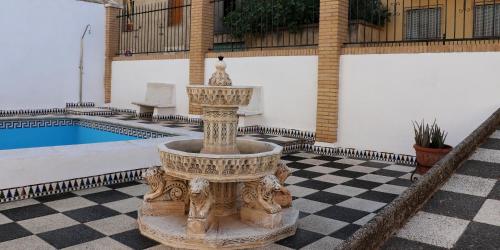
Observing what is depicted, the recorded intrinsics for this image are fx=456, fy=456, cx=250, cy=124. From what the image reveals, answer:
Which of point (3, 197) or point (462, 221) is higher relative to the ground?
point (462, 221)

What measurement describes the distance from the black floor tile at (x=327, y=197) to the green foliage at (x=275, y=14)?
6.94 metres

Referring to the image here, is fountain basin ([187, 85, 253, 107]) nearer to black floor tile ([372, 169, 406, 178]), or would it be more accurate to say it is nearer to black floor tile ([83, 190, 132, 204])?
black floor tile ([83, 190, 132, 204])

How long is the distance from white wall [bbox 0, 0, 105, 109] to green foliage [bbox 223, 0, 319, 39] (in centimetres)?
379

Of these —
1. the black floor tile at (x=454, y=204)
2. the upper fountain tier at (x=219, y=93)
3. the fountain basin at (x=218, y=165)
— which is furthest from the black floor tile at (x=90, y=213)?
the black floor tile at (x=454, y=204)

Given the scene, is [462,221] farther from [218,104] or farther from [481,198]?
[218,104]

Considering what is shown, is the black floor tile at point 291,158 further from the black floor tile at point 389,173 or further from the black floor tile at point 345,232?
the black floor tile at point 345,232

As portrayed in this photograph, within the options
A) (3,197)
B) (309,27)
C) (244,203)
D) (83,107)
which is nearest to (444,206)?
(244,203)

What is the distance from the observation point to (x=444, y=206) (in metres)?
2.65

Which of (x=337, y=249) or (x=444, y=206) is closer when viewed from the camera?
(x=337, y=249)

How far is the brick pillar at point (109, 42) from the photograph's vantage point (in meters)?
12.3

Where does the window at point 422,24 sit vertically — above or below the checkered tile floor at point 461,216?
above

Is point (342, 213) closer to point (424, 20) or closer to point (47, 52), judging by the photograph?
point (424, 20)

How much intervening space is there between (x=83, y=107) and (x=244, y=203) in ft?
30.2

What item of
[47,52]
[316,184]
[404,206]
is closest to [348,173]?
[316,184]
